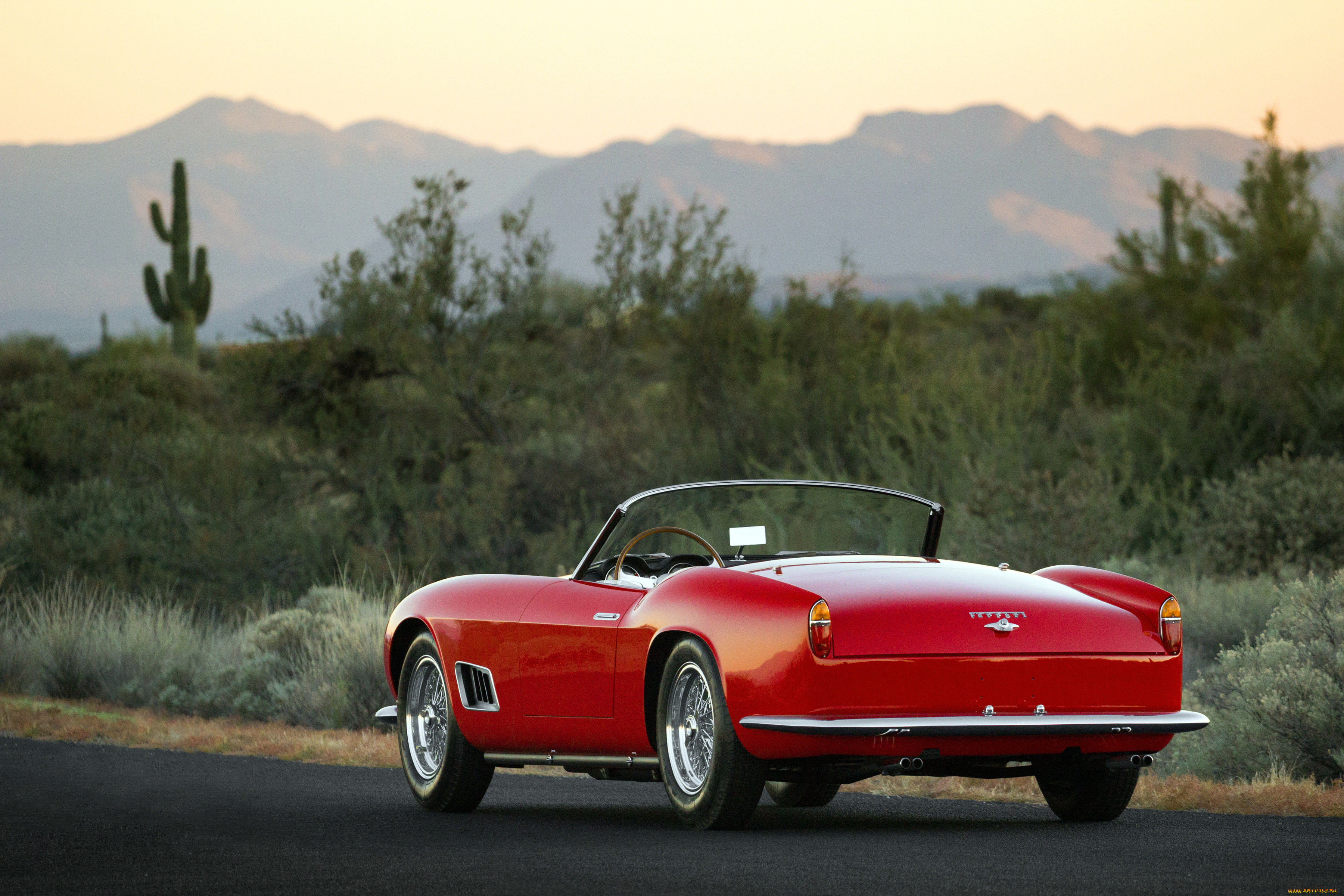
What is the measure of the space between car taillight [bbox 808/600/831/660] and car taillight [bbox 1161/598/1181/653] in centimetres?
150

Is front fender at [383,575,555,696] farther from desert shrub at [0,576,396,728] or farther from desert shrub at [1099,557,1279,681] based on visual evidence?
desert shrub at [1099,557,1279,681]

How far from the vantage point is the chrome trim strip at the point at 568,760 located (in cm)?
755

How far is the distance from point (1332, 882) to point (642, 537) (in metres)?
3.42

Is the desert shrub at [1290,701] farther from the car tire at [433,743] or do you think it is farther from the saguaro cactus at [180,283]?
the saguaro cactus at [180,283]

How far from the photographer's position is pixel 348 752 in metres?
12.0

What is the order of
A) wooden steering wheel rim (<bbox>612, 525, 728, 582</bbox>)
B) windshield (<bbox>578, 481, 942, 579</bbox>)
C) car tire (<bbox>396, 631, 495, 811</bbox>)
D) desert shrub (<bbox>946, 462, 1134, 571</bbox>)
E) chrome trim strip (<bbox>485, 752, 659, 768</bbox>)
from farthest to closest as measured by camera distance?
desert shrub (<bbox>946, 462, 1134, 571</bbox>), car tire (<bbox>396, 631, 495, 811</bbox>), windshield (<bbox>578, 481, 942, 579</bbox>), wooden steering wheel rim (<bbox>612, 525, 728, 582</bbox>), chrome trim strip (<bbox>485, 752, 659, 768</bbox>)

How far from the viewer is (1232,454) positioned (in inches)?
843

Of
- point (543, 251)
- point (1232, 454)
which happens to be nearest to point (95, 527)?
point (543, 251)

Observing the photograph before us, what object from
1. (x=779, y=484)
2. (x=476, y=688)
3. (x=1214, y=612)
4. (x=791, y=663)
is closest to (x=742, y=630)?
(x=791, y=663)

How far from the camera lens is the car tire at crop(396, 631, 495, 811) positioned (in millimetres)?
8500

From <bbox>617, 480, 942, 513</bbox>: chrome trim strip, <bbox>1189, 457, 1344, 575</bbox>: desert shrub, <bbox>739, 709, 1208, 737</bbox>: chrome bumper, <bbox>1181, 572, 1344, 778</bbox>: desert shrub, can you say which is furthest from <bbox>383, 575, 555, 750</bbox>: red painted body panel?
<bbox>1189, 457, 1344, 575</bbox>: desert shrub

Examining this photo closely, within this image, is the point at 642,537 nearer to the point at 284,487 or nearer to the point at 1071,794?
the point at 1071,794

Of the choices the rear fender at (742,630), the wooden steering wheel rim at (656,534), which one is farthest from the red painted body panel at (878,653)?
the wooden steering wheel rim at (656,534)

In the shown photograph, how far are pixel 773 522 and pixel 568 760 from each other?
1402mm
